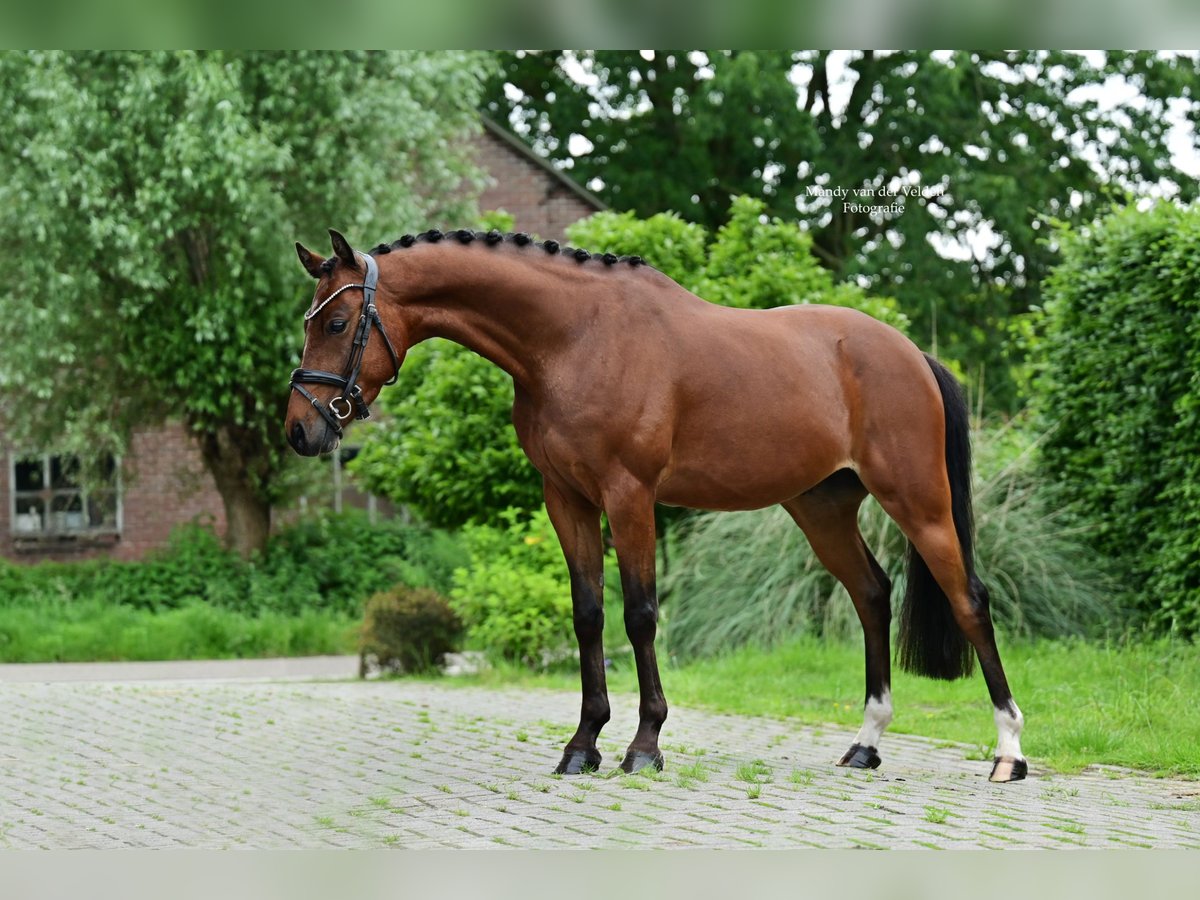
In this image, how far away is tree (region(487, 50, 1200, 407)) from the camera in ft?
58.2

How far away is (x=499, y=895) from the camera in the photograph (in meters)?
3.99

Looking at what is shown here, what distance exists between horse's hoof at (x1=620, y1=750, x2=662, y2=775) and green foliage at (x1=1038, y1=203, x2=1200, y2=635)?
4.46 m

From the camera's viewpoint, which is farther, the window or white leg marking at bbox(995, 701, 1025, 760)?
the window

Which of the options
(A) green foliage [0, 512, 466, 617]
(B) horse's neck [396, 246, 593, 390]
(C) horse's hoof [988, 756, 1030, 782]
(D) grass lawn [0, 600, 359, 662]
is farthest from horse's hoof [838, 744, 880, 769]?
(A) green foliage [0, 512, 466, 617]

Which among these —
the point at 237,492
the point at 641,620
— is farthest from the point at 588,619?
the point at 237,492

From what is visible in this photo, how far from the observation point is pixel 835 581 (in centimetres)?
964

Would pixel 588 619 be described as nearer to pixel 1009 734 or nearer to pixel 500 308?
pixel 500 308

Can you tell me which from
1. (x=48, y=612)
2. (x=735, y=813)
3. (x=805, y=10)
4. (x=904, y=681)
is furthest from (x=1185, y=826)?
(x=48, y=612)

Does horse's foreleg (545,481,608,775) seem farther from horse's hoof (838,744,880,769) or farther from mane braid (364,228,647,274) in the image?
horse's hoof (838,744,880,769)

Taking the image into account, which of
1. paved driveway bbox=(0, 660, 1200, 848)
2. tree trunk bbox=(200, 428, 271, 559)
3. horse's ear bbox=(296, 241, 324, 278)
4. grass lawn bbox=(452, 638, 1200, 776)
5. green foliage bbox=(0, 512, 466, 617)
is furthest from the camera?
tree trunk bbox=(200, 428, 271, 559)

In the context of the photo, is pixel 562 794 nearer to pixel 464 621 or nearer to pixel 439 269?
pixel 439 269

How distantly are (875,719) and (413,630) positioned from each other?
550 cm

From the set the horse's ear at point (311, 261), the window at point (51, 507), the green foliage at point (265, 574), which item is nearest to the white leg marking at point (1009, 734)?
the horse's ear at point (311, 261)

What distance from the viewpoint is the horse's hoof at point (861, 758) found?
19.7 feet
